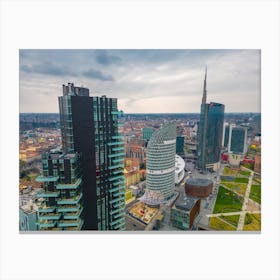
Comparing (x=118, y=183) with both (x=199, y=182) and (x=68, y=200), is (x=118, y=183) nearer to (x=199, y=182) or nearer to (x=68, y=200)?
(x=68, y=200)

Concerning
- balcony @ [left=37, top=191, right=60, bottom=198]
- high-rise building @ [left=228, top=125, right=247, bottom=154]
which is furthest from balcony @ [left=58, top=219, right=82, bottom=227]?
high-rise building @ [left=228, top=125, right=247, bottom=154]

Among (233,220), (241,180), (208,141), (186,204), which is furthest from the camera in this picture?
(208,141)

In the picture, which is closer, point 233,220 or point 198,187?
point 233,220

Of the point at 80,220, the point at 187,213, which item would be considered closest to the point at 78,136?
the point at 80,220

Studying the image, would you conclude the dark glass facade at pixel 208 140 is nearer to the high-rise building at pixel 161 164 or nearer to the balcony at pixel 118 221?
the high-rise building at pixel 161 164

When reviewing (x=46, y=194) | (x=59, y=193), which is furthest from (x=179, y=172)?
(x=46, y=194)

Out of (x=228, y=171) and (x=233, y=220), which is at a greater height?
(x=228, y=171)
